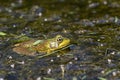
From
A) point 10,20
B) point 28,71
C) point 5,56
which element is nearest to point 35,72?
point 28,71

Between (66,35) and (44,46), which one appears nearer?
(44,46)

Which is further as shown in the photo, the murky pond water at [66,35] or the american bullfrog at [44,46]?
the american bullfrog at [44,46]

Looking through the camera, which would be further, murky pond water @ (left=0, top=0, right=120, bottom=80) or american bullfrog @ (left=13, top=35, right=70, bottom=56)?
american bullfrog @ (left=13, top=35, right=70, bottom=56)

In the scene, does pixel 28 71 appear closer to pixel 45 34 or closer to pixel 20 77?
pixel 20 77
